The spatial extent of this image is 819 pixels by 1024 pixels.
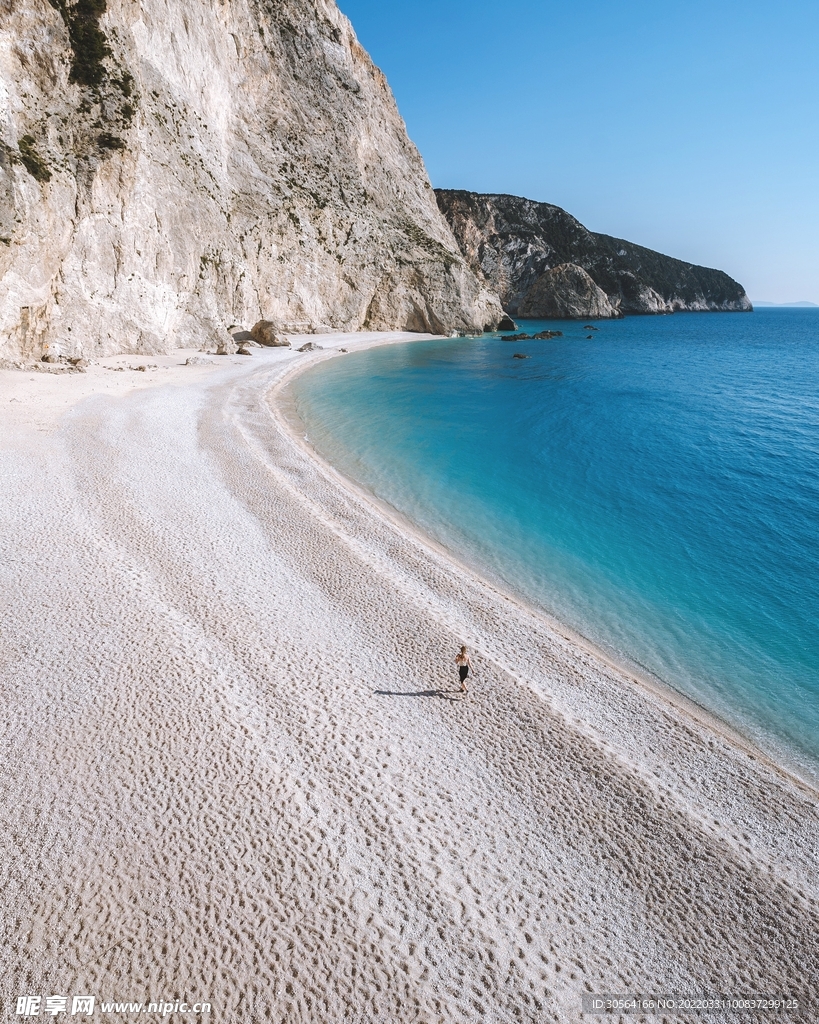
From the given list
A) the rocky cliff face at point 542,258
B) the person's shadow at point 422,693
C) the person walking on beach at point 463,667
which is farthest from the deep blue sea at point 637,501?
the rocky cliff face at point 542,258

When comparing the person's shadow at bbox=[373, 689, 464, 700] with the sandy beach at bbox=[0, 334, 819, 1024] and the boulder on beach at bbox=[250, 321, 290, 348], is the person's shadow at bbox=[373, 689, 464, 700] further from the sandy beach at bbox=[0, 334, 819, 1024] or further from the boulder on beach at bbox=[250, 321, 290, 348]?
the boulder on beach at bbox=[250, 321, 290, 348]

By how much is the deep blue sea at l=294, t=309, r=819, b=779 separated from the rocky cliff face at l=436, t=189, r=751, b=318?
7111 cm

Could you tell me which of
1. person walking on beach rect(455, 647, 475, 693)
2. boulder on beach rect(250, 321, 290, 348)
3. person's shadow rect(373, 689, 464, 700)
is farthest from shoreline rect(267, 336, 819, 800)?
boulder on beach rect(250, 321, 290, 348)

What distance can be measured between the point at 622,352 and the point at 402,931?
67.6m

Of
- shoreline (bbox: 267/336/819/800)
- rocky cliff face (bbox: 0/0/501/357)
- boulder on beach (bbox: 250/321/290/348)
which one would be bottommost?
shoreline (bbox: 267/336/819/800)

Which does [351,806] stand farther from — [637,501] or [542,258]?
[542,258]

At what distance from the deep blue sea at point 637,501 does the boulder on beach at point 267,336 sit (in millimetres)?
9418

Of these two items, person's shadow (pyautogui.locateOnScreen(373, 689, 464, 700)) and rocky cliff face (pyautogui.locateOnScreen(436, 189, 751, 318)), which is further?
rocky cliff face (pyautogui.locateOnScreen(436, 189, 751, 318))

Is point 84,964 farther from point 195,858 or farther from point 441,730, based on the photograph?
point 441,730

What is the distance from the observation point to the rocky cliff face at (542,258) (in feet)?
362

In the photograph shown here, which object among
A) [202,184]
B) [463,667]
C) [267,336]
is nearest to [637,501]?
[463,667]

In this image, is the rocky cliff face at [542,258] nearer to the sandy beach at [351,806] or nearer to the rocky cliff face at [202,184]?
the rocky cliff face at [202,184]

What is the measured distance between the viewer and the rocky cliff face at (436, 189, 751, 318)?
11019 cm

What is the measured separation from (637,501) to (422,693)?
13.1 m
